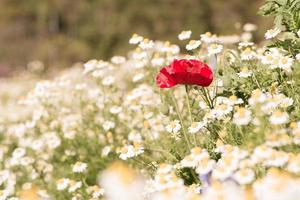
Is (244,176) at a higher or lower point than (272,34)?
lower

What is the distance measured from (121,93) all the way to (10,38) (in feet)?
62.0

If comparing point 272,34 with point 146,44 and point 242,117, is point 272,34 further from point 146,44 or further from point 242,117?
point 242,117

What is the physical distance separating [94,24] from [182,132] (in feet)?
55.7

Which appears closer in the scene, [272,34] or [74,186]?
[272,34]

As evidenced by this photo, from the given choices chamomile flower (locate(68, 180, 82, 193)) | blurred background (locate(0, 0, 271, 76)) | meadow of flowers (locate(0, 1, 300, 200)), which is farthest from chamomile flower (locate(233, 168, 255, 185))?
blurred background (locate(0, 0, 271, 76))

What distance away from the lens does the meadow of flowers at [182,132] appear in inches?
76.9

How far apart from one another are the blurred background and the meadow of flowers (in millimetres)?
9722

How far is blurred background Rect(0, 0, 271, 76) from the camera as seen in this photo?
56.7 feet

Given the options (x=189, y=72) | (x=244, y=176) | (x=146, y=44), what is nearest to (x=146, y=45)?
(x=146, y=44)

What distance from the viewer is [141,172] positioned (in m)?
3.76

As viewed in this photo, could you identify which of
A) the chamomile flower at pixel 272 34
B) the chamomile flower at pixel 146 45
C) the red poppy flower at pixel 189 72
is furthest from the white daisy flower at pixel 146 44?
the red poppy flower at pixel 189 72

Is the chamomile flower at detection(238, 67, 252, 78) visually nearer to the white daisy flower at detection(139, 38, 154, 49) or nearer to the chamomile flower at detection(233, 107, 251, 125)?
the chamomile flower at detection(233, 107, 251, 125)

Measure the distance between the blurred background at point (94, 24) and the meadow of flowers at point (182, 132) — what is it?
31.9ft

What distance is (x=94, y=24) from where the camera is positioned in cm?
2011
